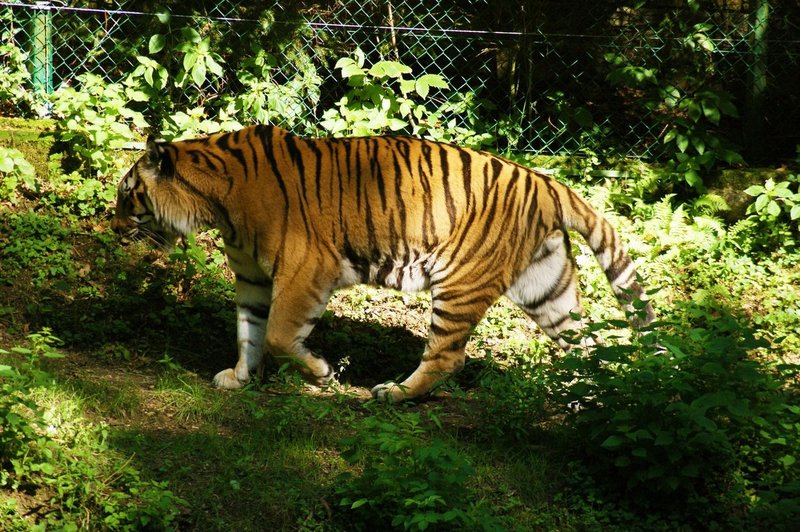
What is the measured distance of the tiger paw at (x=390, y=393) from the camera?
570cm

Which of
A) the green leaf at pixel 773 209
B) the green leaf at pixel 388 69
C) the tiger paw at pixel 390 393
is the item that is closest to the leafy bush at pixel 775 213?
the green leaf at pixel 773 209

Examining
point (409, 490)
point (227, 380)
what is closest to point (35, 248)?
point (227, 380)

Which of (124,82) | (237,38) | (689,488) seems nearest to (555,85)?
(237,38)

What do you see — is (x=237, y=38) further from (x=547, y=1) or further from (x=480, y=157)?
(x=480, y=157)

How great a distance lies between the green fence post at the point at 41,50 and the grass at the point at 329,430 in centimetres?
187

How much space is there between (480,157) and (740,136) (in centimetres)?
361

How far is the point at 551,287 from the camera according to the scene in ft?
19.7

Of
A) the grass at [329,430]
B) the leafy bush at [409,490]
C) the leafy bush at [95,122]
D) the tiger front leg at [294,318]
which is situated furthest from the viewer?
the leafy bush at [95,122]

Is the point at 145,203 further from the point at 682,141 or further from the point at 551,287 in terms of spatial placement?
the point at 682,141

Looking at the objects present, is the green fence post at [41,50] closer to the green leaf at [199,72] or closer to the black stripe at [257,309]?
the green leaf at [199,72]

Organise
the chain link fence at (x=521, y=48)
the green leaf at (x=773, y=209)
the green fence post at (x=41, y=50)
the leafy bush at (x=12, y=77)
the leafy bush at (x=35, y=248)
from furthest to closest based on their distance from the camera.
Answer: the chain link fence at (x=521, y=48) → the green fence post at (x=41, y=50) → the leafy bush at (x=12, y=77) → the green leaf at (x=773, y=209) → the leafy bush at (x=35, y=248)

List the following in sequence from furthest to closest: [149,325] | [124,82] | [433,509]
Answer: [124,82], [149,325], [433,509]

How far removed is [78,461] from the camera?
4.31 m

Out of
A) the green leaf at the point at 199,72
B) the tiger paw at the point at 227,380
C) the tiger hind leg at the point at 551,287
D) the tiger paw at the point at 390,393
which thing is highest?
the green leaf at the point at 199,72
